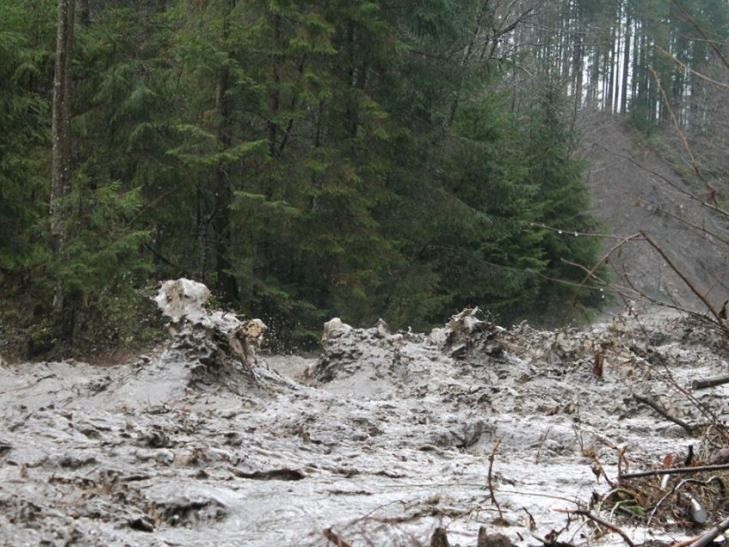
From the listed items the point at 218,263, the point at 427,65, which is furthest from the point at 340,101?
the point at 218,263

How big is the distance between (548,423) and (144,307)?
803 centimetres

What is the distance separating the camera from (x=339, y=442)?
6246 millimetres

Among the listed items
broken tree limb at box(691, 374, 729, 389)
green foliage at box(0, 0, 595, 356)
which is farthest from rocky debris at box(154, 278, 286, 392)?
broken tree limb at box(691, 374, 729, 389)

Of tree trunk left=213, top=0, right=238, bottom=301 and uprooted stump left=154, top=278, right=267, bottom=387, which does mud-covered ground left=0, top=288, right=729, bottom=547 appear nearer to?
uprooted stump left=154, top=278, right=267, bottom=387

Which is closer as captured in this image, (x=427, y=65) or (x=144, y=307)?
(x=144, y=307)

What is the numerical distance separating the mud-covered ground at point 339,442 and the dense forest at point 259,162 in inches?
108

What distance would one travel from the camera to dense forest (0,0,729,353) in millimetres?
12398

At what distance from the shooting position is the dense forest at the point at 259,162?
12.4 meters

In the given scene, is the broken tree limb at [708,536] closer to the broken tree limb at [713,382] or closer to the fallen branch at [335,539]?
the broken tree limb at [713,382]

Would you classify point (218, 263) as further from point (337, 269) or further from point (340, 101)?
point (340, 101)

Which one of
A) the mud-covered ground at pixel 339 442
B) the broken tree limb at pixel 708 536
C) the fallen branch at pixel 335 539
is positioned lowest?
the mud-covered ground at pixel 339 442

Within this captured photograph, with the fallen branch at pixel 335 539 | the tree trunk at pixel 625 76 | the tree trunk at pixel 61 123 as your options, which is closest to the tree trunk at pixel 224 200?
the tree trunk at pixel 61 123

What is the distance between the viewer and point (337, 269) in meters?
16.8

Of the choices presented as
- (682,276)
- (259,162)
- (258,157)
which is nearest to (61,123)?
(258,157)
